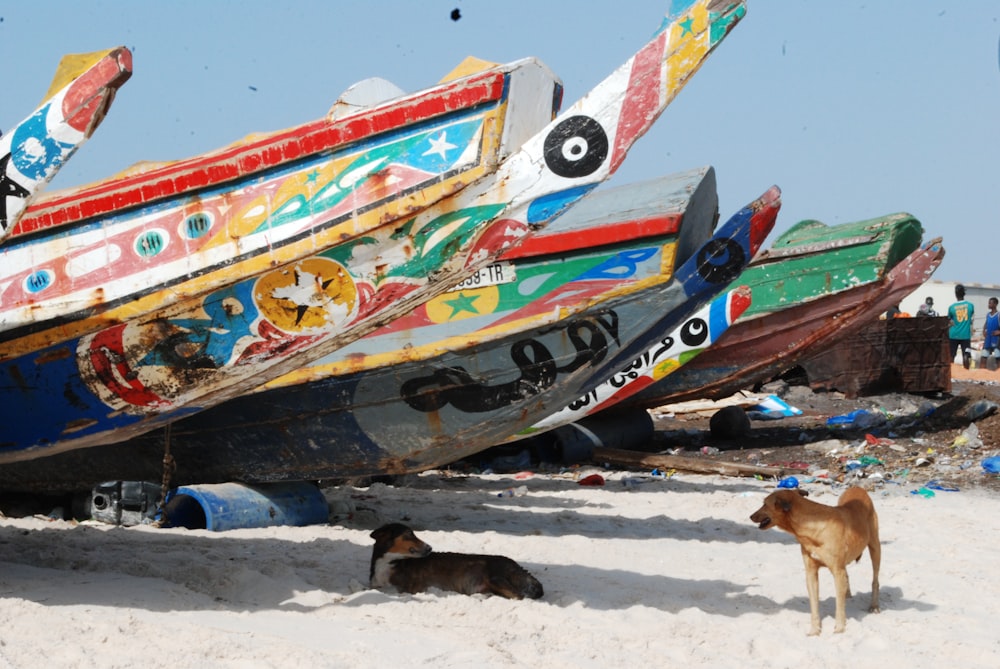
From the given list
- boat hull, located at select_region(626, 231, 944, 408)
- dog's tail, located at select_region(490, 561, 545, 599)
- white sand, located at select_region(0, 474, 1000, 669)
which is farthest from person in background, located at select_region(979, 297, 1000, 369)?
dog's tail, located at select_region(490, 561, 545, 599)

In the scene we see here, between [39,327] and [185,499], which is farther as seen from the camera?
[185,499]

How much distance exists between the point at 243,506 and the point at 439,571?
226cm

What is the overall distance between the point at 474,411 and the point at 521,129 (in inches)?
92.0

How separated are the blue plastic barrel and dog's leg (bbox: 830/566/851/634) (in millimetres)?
3973

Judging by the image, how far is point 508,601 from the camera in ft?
18.3

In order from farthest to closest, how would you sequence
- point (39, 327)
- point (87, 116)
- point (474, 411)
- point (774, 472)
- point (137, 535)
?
1. point (774, 472)
2. point (474, 411)
3. point (137, 535)
4. point (39, 327)
5. point (87, 116)

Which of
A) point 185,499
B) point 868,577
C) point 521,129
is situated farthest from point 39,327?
point 868,577

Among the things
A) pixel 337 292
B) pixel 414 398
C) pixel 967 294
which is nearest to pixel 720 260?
pixel 414 398

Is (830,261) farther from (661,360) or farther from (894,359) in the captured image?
Result: (894,359)

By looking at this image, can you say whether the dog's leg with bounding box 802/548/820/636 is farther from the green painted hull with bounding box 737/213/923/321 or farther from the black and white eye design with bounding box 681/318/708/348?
the green painted hull with bounding box 737/213/923/321

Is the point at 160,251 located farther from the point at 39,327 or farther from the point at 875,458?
the point at 875,458

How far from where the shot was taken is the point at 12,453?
6.28 meters

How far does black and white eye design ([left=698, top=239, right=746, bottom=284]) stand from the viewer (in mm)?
7832

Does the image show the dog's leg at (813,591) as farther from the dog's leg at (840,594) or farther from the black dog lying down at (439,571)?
the black dog lying down at (439,571)
